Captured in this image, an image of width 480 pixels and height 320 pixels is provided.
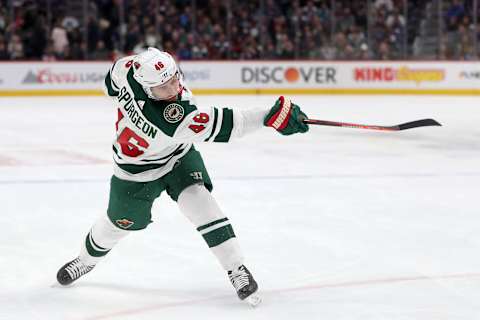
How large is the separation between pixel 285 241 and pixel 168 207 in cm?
116

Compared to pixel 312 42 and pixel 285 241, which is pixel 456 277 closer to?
pixel 285 241

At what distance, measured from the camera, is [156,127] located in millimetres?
3180

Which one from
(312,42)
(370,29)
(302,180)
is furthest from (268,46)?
(302,180)

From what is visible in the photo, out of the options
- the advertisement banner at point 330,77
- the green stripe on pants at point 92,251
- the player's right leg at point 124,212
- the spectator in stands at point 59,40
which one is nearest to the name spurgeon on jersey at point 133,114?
the player's right leg at point 124,212

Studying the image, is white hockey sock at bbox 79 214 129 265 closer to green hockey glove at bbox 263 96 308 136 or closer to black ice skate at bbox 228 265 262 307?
black ice skate at bbox 228 265 262 307

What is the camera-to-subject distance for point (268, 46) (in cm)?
1541

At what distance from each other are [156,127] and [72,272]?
0.86 m

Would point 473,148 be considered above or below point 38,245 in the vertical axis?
below

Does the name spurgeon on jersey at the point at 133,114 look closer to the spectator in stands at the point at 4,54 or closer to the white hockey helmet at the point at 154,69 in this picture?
the white hockey helmet at the point at 154,69

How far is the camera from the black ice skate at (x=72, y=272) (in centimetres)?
367

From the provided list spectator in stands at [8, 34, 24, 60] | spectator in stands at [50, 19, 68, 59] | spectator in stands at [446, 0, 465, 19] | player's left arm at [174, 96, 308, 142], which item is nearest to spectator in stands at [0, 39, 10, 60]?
spectator in stands at [8, 34, 24, 60]

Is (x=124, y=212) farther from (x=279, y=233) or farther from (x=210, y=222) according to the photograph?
Answer: (x=279, y=233)

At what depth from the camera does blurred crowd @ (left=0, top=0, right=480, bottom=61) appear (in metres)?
14.8

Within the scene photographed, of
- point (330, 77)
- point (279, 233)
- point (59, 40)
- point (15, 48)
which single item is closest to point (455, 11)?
point (330, 77)
